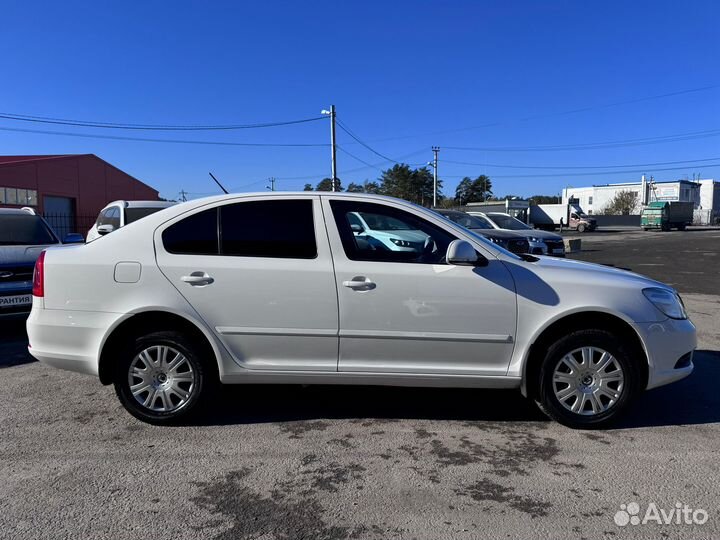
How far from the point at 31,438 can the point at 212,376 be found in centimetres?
138

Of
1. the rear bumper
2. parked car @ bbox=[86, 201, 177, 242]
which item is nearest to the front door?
the rear bumper

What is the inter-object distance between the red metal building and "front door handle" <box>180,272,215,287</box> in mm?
26916

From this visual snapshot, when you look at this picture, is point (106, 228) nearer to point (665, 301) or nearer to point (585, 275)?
point (585, 275)

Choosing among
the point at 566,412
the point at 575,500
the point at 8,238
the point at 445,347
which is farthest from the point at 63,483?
the point at 8,238

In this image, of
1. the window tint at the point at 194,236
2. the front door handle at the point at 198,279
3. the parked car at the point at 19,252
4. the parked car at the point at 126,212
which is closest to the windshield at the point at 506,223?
the parked car at the point at 126,212

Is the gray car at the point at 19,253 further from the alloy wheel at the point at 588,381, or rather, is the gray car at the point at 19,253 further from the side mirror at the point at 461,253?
the alloy wheel at the point at 588,381

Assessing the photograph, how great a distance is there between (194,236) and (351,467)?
2.06 m

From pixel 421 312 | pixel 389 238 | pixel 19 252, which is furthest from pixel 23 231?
pixel 421 312

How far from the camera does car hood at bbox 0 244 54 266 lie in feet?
23.1

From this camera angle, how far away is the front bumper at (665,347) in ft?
13.2

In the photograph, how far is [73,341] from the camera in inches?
161

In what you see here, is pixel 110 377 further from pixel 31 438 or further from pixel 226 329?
pixel 226 329

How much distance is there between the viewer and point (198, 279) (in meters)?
3.99

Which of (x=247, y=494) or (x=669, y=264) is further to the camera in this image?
(x=669, y=264)
